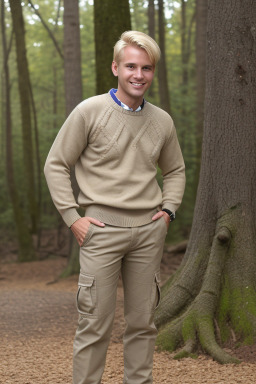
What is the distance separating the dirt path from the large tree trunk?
0.41m

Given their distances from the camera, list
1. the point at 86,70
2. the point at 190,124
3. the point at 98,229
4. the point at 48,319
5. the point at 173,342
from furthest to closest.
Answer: the point at 86,70, the point at 190,124, the point at 48,319, the point at 173,342, the point at 98,229

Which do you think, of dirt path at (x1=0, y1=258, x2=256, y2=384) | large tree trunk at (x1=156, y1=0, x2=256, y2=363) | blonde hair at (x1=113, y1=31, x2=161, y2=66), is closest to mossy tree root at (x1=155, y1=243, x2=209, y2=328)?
large tree trunk at (x1=156, y1=0, x2=256, y2=363)

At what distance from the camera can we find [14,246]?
2083cm

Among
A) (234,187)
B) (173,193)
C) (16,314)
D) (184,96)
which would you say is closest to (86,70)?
(184,96)

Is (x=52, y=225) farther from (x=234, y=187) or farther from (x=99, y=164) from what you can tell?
(x=99, y=164)

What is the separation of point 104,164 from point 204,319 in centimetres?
231

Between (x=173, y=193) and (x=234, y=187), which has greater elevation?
(x=173, y=193)

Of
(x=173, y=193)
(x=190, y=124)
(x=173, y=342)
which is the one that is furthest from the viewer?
(x=190, y=124)

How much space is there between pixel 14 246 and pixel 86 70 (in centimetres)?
691

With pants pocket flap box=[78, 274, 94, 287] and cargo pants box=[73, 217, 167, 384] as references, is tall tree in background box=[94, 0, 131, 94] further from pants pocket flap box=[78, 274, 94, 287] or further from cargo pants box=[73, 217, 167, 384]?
pants pocket flap box=[78, 274, 94, 287]

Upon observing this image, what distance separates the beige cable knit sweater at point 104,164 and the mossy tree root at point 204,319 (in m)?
1.94

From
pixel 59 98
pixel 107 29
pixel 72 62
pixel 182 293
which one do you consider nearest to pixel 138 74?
pixel 182 293

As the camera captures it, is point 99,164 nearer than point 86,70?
Yes

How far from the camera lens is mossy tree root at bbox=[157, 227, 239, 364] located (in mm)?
5133
